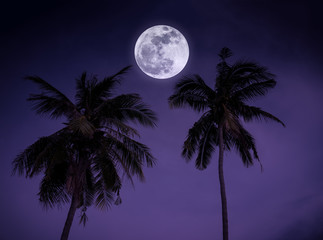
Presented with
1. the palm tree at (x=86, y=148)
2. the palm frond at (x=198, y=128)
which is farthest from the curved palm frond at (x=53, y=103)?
the palm frond at (x=198, y=128)

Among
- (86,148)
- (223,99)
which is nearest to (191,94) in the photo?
(223,99)

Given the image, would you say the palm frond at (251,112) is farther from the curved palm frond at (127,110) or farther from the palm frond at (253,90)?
the curved palm frond at (127,110)

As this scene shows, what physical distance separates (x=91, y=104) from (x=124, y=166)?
131 inches

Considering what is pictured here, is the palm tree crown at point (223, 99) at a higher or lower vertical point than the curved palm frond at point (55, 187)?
higher

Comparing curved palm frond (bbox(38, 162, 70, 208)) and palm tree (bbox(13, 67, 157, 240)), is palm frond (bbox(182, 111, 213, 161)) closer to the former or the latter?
palm tree (bbox(13, 67, 157, 240))

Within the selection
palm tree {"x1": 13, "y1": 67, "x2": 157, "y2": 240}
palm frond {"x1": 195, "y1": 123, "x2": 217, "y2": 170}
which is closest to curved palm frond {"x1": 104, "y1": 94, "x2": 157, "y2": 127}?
palm tree {"x1": 13, "y1": 67, "x2": 157, "y2": 240}

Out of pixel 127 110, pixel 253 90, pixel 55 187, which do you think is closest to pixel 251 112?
pixel 253 90

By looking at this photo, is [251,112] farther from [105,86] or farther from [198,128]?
[105,86]

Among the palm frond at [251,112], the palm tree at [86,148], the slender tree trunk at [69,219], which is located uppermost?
the palm frond at [251,112]

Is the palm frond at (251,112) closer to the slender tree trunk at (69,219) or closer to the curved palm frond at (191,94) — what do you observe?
the curved palm frond at (191,94)

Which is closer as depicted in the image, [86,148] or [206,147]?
[86,148]

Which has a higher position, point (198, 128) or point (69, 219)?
point (198, 128)

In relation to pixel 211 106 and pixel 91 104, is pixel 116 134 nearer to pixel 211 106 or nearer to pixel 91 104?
pixel 91 104

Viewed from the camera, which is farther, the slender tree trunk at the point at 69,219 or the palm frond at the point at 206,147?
the palm frond at the point at 206,147
